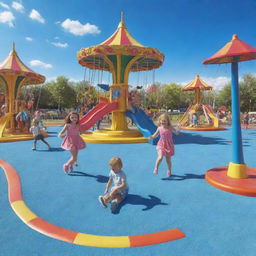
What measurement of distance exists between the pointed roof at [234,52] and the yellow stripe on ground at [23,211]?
13.6 feet

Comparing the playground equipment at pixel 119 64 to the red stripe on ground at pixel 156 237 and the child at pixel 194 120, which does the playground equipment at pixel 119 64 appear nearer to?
the red stripe on ground at pixel 156 237

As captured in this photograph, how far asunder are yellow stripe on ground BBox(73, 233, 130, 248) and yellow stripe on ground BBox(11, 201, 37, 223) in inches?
34.1

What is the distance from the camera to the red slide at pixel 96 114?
992 cm

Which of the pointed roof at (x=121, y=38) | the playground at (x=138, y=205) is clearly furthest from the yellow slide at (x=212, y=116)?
the playground at (x=138, y=205)

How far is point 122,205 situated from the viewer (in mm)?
3287

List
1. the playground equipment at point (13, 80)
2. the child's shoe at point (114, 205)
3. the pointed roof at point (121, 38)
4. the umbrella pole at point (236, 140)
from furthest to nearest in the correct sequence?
the playground equipment at point (13, 80) → the pointed roof at point (121, 38) → the umbrella pole at point (236, 140) → the child's shoe at point (114, 205)

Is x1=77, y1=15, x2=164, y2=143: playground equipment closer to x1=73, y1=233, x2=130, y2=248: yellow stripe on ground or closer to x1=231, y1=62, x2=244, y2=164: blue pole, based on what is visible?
x1=231, y1=62, x2=244, y2=164: blue pole

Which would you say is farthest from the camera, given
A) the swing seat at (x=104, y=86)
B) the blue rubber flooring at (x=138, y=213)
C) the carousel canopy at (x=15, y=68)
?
the swing seat at (x=104, y=86)

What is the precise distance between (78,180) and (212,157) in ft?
14.5

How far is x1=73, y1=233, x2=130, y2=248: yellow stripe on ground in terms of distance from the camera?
2330mm

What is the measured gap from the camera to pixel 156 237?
245cm

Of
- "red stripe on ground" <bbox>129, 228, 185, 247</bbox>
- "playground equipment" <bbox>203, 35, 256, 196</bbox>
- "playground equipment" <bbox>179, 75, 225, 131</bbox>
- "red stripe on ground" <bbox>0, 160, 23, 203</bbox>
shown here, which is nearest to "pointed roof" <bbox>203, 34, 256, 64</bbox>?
"playground equipment" <bbox>203, 35, 256, 196</bbox>

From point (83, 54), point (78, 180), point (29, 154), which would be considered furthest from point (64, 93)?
point (78, 180)

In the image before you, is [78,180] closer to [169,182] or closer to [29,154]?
[169,182]
